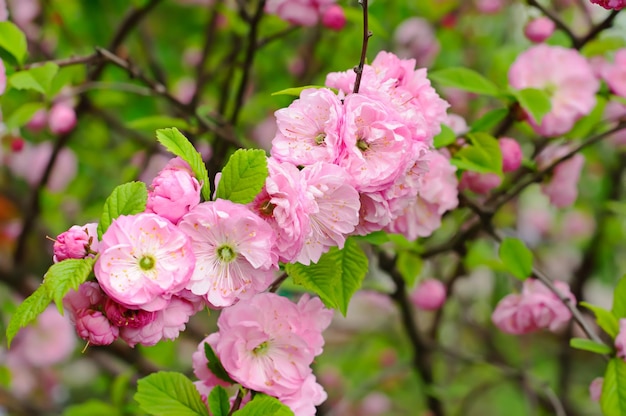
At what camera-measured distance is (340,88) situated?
2.08 ft

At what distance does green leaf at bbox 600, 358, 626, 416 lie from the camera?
68 cm

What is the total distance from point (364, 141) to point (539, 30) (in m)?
0.60

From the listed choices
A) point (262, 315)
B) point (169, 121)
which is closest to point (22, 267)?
point (169, 121)

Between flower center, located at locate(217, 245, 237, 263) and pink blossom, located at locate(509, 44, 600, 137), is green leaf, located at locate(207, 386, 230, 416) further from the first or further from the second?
pink blossom, located at locate(509, 44, 600, 137)

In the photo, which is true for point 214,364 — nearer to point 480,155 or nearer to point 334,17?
point 480,155

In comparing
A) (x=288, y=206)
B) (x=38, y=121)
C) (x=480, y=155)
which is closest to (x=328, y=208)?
(x=288, y=206)

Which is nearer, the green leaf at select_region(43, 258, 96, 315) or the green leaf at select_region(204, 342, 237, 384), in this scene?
the green leaf at select_region(43, 258, 96, 315)

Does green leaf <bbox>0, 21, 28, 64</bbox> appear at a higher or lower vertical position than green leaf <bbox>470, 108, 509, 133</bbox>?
higher

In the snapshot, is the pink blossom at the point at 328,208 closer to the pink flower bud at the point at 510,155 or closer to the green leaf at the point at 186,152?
the green leaf at the point at 186,152

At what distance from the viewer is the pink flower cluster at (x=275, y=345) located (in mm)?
601

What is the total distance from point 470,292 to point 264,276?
5.80ft

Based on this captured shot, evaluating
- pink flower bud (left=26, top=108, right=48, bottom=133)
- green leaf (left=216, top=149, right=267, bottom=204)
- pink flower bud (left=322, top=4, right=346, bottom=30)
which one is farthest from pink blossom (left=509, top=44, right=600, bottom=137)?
pink flower bud (left=26, top=108, right=48, bottom=133)

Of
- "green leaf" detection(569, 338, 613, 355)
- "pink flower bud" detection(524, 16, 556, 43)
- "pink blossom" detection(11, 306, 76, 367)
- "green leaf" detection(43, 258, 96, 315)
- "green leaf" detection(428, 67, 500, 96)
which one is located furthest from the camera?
"pink blossom" detection(11, 306, 76, 367)

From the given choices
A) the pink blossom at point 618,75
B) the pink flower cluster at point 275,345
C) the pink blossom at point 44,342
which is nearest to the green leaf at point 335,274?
the pink flower cluster at point 275,345
